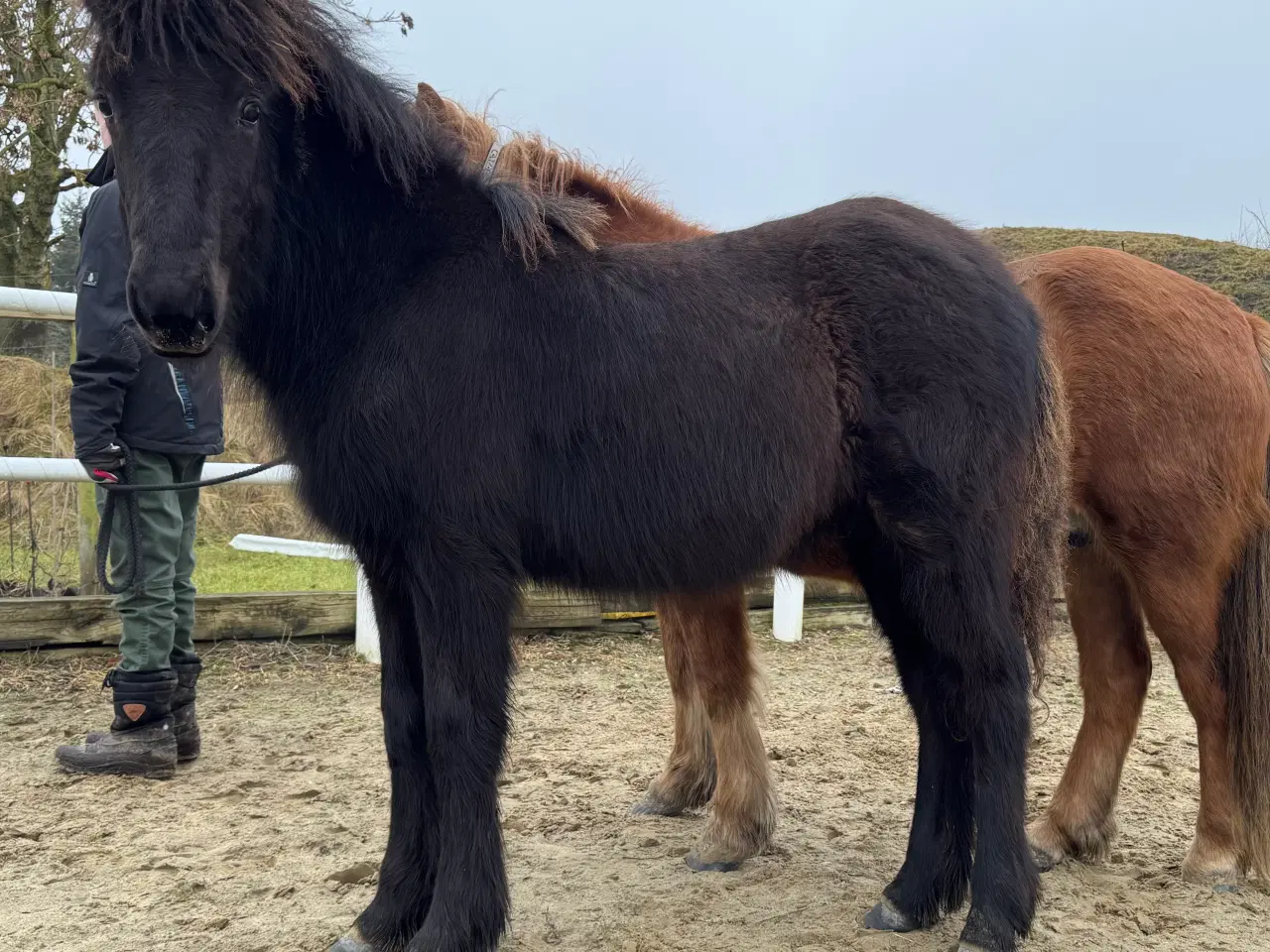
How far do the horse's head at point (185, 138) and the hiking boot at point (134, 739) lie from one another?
2.38 m

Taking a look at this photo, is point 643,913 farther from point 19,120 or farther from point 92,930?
point 19,120

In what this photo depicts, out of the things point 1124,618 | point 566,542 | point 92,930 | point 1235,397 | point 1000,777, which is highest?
point 1235,397

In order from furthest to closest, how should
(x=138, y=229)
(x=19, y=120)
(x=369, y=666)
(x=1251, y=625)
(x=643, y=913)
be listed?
(x=19, y=120), (x=369, y=666), (x=1251, y=625), (x=643, y=913), (x=138, y=229)

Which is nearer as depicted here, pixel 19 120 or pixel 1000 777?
pixel 1000 777

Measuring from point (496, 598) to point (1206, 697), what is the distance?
96.6 inches

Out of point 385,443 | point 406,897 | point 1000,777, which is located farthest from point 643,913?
point 385,443

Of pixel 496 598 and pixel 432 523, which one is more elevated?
pixel 432 523

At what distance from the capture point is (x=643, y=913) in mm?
2824

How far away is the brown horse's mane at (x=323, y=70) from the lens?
2029mm

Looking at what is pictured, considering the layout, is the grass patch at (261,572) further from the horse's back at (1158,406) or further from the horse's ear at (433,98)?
the horse's back at (1158,406)

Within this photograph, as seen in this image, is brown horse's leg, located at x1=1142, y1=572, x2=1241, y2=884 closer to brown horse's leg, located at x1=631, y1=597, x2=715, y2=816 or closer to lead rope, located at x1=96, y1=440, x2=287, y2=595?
brown horse's leg, located at x1=631, y1=597, x2=715, y2=816

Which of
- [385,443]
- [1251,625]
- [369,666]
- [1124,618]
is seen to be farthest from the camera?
[369,666]

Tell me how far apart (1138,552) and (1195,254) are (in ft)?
21.8

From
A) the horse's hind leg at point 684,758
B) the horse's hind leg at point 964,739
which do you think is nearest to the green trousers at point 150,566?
the horse's hind leg at point 684,758
